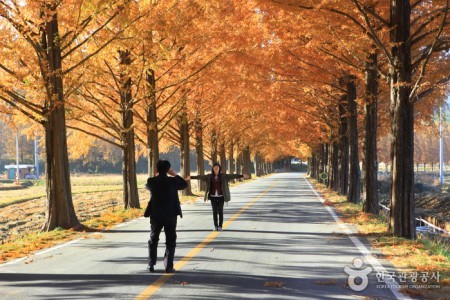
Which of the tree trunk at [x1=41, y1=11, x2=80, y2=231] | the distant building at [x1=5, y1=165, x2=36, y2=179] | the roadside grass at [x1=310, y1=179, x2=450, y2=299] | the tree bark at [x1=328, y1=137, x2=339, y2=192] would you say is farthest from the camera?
the distant building at [x1=5, y1=165, x2=36, y2=179]

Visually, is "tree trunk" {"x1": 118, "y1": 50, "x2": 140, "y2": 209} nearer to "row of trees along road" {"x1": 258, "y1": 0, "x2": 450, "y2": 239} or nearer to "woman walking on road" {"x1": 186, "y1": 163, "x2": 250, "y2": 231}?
"row of trees along road" {"x1": 258, "y1": 0, "x2": 450, "y2": 239}

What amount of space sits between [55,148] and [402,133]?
7.93 metres

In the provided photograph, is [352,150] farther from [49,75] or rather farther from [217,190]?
[49,75]

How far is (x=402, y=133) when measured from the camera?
37.0 ft

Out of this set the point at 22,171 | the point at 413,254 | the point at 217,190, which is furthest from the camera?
the point at 22,171

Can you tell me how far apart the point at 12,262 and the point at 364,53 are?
32.0 feet

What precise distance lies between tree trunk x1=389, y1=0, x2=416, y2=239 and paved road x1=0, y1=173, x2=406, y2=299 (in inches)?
49.3

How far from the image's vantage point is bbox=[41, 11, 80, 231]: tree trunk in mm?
13125

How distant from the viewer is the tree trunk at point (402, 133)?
11289 mm

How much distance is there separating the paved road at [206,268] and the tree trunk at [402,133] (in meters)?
1.25

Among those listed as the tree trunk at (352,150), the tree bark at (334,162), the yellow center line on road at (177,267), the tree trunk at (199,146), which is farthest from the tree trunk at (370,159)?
the tree trunk at (199,146)

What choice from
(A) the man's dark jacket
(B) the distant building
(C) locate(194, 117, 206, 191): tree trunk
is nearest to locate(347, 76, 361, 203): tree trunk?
(C) locate(194, 117, 206, 191): tree trunk

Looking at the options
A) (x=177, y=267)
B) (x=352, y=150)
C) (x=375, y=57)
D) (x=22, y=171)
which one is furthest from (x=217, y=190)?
(x=22, y=171)

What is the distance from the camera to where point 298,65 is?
1884cm
